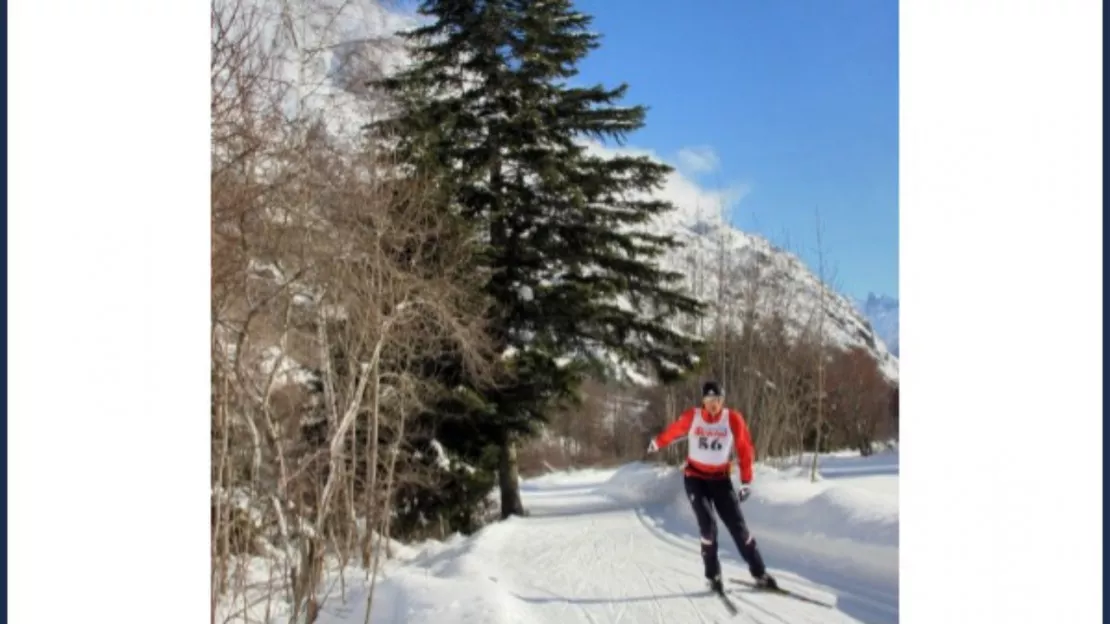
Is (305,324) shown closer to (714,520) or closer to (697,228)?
(697,228)

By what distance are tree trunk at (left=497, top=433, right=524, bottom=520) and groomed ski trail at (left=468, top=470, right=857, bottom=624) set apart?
0.21 ft

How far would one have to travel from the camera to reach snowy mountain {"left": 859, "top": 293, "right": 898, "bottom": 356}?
309 cm

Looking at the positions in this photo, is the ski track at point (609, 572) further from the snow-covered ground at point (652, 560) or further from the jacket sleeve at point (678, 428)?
the jacket sleeve at point (678, 428)

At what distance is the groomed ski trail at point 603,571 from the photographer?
9.80 feet

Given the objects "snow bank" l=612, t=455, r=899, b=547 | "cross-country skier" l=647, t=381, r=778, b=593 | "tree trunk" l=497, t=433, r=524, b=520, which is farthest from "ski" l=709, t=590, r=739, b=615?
"tree trunk" l=497, t=433, r=524, b=520

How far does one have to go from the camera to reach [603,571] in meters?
3.13
